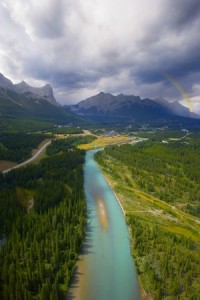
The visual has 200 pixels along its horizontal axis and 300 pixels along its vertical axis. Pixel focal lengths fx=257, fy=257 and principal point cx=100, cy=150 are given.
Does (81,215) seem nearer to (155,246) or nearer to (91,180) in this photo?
(155,246)

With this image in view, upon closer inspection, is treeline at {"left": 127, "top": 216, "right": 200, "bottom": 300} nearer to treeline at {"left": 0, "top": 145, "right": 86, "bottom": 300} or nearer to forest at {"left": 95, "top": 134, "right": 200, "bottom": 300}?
forest at {"left": 95, "top": 134, "right": 200, "bottom": 300}

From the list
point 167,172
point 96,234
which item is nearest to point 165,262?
point 96,234

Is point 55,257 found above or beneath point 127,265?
above

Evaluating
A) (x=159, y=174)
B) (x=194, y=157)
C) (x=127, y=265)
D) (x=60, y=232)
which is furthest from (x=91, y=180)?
(x=194, y=157)

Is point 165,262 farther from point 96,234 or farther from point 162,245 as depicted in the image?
point 96,234

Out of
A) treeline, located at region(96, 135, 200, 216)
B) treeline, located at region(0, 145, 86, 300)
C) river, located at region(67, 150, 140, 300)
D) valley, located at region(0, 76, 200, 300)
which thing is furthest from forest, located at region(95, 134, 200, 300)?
treeline, located at region(0, 145, 86, 300)

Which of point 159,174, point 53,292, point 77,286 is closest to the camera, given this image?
point 53,292
